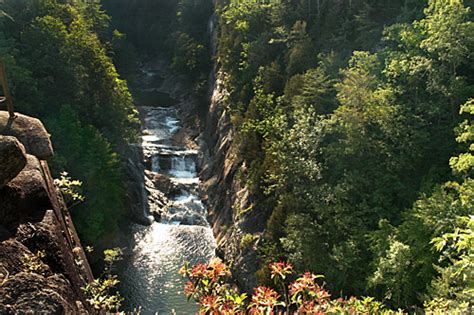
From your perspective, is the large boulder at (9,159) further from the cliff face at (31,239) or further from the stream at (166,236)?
the stream at (166,236)

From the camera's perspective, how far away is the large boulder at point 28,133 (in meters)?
10.1

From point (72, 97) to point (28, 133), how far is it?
21076 mm

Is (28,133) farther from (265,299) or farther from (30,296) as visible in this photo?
(265,299)

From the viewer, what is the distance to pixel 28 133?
34.0 feet

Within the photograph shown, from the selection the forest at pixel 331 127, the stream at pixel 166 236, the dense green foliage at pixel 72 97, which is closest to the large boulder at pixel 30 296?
the forest at pixel 331 127

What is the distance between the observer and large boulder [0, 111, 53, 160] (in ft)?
33.1

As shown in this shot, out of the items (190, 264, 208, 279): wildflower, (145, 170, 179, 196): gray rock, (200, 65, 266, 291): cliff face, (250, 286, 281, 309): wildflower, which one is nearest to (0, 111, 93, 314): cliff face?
(190, 264, 208, 279): wildflower

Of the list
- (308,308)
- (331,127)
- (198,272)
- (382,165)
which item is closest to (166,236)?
(331,127)

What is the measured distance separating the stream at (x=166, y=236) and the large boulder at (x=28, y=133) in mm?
9857

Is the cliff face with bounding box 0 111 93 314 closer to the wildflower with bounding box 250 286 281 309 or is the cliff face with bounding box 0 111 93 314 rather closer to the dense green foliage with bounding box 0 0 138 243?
the wildflower with bounding box 250 286 281 309

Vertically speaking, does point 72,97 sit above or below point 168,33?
below

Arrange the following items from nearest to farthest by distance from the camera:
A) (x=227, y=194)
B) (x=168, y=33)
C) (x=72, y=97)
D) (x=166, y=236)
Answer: (x=72, y=97) < (x=166, y=236) < (x=227, y=194) < (x=168, y=33)

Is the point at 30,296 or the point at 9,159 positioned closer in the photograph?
the point at 30,296

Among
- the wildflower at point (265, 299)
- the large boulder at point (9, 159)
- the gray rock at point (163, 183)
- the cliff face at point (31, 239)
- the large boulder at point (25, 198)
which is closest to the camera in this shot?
the wildflower at point (265, 299)
